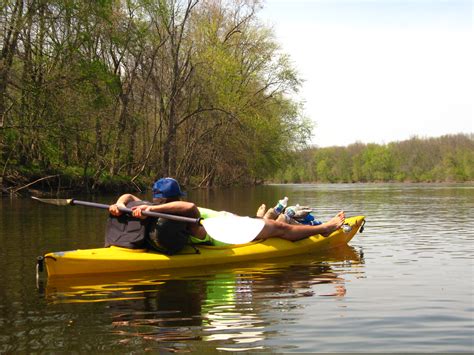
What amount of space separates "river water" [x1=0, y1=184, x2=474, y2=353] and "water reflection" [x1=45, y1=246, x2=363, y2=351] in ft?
0.03

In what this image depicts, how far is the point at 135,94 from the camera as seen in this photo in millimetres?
33094

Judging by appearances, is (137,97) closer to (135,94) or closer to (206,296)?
(135,94)

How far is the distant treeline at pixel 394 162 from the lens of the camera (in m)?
69.4

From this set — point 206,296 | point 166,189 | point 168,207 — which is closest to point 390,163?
point 166,189

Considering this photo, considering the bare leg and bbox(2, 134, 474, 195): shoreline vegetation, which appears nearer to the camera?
the bare leg

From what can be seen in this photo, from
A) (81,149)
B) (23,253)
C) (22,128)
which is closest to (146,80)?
(81,149)

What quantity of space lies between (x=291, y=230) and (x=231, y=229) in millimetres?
1249

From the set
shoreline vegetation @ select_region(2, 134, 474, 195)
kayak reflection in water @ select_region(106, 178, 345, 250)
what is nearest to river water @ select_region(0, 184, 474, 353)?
kayak reflection in water @ select_region(106, 178, 345, 250)

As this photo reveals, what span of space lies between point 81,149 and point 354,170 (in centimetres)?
6375

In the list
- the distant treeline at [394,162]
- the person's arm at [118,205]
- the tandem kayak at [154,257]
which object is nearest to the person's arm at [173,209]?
the person's arm at [118,205]

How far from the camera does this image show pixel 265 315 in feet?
16.4

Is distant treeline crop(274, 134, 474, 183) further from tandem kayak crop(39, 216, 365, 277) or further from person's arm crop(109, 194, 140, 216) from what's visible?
person's arm crop(109, 194, 140, 216)

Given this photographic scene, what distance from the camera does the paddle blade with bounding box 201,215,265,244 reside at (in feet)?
24.9

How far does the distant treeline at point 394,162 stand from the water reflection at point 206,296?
5232 centimetres
